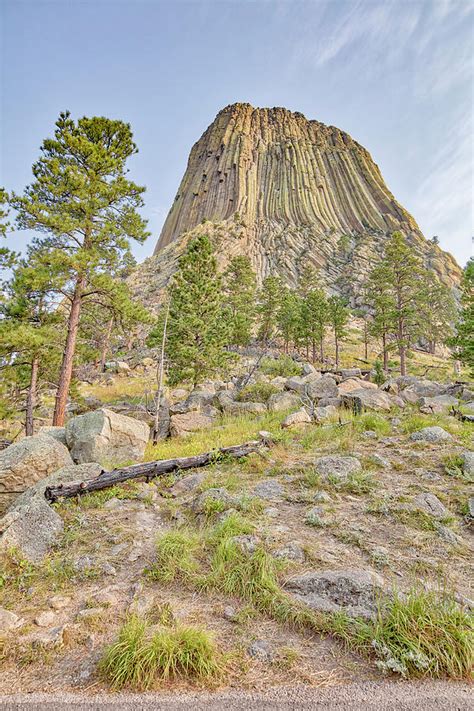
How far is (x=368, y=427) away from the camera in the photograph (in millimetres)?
9547

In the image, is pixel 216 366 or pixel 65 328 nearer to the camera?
pixel 65 328

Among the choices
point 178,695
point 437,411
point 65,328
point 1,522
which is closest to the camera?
point 178,695

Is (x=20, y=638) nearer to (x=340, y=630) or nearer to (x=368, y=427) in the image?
(x=340, y=630)

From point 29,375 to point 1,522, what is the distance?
38.0 ft

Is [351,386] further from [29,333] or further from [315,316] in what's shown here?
[315,316]

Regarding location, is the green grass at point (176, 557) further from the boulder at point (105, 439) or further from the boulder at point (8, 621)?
the boulder at point (105, 439)

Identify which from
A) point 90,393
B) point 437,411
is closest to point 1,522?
point 437,411

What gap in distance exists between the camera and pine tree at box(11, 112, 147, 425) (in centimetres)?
1205

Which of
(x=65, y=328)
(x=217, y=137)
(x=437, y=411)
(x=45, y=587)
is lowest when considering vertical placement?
(x=45, y=587)

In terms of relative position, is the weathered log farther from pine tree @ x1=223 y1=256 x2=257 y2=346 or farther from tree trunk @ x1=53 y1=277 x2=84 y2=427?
pine tree @ x1=223 y1=256 x2=257 y2=346

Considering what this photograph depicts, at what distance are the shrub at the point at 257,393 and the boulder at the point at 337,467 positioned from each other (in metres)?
8.02

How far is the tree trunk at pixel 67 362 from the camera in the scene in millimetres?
12359

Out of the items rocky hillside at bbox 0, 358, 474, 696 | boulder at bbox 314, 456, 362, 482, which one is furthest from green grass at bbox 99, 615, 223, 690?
boulder at bbox 314, 456, 362, 482

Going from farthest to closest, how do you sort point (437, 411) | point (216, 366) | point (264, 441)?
point (216, 366) → point (437, 411) → point (264, 441)
